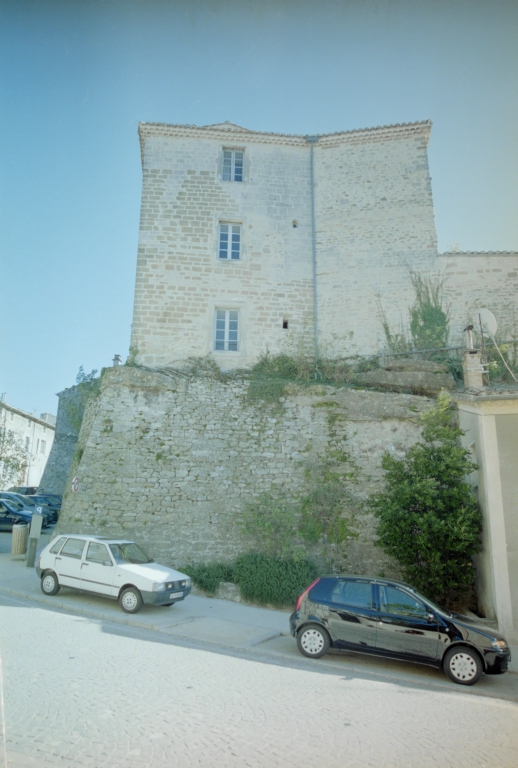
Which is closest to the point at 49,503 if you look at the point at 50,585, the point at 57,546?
the point at 57,546

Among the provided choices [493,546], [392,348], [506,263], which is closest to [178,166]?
[392,348]

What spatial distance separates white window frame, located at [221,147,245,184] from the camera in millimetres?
18141

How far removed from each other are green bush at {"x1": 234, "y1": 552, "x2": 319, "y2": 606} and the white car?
1731 mm

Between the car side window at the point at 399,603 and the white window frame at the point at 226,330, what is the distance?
10.3m

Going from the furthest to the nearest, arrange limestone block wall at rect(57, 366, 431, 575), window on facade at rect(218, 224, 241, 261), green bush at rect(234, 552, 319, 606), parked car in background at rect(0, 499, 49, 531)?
parked car in background at rect(0, 499, 49, 531) < window on facade at rect(218, 224, 241, 261) < limestone block wall at rect(57, 366, 431, 575) < green bush at rect(234, 552, 319, 606)

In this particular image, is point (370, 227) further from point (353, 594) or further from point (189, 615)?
point (189, 615)

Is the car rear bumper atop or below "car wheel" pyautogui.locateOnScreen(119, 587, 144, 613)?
below

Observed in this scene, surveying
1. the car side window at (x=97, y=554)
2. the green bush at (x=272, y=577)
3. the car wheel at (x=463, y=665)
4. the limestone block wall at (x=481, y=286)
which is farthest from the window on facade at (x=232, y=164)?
the car wheel at (x=463, y=665)

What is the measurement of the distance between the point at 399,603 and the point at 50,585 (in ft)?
22.9

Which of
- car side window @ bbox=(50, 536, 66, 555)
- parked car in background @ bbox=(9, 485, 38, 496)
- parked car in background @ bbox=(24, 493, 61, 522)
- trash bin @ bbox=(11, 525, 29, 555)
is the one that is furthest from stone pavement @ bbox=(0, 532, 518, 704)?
parked car in background @ bbox=(9, 485, 38, 496)

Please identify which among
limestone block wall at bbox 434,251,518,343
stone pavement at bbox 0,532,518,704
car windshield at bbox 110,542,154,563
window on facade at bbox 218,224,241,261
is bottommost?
stone pavement at bbox 0,532,518,704

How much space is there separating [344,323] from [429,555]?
927cm

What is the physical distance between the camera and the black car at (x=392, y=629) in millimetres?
6836

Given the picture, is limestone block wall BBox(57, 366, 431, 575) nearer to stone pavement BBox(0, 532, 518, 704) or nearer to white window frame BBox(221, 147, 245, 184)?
stone pavement BBox(0, 532, 518, 704)
